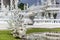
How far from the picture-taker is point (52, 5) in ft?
97.5

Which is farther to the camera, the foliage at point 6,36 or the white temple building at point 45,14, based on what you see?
the white temple building at point 45,14

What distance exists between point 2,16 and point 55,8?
6.11m

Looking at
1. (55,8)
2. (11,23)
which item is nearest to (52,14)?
(55,8)

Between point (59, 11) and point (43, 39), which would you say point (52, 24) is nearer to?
point (59, 11)

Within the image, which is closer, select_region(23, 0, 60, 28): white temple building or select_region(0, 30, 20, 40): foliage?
select_region(0, 30, 20, 40): foliage

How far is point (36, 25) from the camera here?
21875 mm

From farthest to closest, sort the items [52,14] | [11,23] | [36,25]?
[52,14] < [36,25] < [11,23]

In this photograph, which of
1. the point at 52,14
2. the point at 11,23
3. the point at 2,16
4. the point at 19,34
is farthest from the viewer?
the point at 52,14

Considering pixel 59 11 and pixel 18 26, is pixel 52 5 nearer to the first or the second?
pixel 59 11

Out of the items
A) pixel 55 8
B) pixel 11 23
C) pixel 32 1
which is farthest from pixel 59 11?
pixel 11 23

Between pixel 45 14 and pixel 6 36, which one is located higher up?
pixel 6 36

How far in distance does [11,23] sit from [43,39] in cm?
435

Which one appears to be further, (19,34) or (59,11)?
(59,11)

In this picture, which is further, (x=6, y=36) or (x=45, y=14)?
(x=45, y=14)
